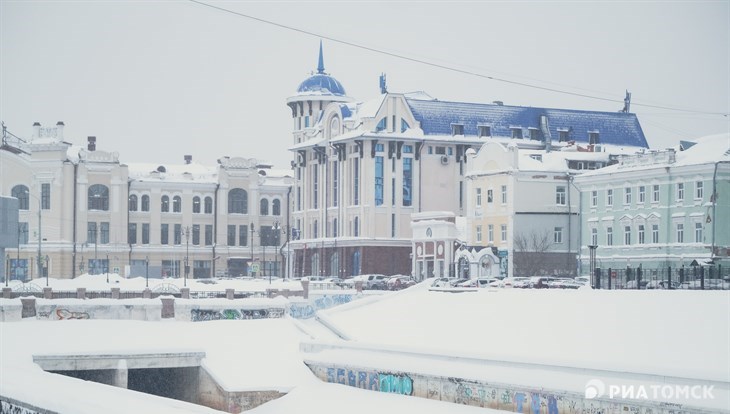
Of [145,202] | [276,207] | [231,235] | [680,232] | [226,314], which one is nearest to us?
[226,314]

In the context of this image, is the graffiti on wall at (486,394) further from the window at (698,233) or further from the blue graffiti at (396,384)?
the window at (698,233)

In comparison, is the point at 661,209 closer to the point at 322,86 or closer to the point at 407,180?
the point at 407,180

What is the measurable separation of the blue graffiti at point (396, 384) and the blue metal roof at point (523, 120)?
66.3m

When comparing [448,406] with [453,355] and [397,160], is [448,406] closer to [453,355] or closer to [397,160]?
[453,355]

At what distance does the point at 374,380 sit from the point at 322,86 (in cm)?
8007

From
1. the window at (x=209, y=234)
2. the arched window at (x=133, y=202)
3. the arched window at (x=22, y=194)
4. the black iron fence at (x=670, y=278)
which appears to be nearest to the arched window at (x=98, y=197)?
the arched window at (x=133, y=202)

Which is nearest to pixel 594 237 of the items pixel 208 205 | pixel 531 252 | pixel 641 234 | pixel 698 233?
pixel 641 234

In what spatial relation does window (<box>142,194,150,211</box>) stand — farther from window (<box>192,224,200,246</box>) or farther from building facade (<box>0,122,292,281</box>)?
window (<box>192,224,200,246</box>)

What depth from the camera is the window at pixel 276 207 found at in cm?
12381

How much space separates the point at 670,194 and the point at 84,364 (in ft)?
133

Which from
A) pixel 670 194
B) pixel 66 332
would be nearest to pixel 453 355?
pixel 66 332

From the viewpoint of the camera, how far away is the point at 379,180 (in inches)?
4001

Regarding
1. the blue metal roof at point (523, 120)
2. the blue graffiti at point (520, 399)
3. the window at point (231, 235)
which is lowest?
the blue graffiti at point (520, 399)

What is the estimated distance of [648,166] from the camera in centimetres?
7469
